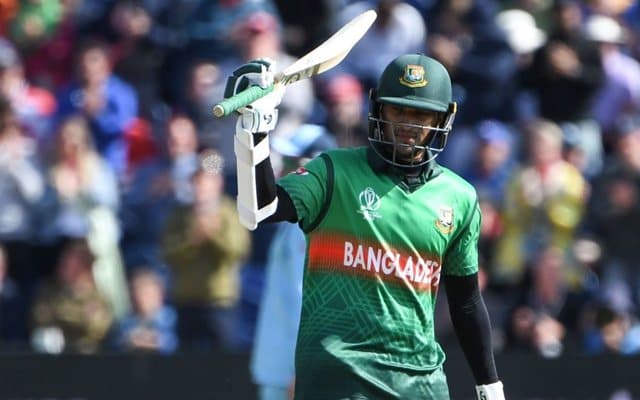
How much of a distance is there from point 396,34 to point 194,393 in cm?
333

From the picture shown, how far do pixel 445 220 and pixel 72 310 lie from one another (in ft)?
15.2

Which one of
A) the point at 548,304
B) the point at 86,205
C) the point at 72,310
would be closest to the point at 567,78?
the point at 548,304

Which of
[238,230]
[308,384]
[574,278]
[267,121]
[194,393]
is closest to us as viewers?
[267,121]

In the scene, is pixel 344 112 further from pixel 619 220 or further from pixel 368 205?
pixel 368 205

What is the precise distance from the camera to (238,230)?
9.38m

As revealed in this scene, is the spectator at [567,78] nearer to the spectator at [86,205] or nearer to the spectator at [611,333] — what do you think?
the spectator at [611,333]

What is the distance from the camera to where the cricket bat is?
168 inches

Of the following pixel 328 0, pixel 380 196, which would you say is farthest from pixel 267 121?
pixel 328 0

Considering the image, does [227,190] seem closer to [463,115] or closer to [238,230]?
[238,230]

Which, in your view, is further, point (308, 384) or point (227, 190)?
point (227, 190)

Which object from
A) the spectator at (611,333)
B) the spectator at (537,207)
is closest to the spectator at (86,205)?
the spectator at (537,207)

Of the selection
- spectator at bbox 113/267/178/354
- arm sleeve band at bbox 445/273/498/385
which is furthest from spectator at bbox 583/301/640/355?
arm sleeve band at bbox 445/273/498/385

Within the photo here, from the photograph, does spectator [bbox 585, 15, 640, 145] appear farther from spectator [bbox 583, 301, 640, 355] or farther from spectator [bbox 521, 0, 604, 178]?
spectator [bbox 583, 301, 640, 355]

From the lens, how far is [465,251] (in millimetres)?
5219
